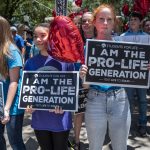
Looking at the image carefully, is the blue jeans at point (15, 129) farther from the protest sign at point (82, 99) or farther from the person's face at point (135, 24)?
the person's face at point (135, 24)

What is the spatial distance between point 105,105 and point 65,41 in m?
0.67

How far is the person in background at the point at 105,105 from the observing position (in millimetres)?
3289

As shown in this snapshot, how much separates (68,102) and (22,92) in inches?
17.1

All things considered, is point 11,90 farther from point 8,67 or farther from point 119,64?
point 119,64

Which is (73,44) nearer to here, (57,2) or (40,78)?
(40,78)

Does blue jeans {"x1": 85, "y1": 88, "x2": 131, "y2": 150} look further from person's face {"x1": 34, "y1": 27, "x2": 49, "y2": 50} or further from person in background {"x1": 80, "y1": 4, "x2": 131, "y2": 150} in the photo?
person's face {"x1": 34, "y1": 27, "x2": 49, "y2": 50}

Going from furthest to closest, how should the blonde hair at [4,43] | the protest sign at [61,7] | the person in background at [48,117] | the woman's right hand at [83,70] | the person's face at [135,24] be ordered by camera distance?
1. the protest sign at [61,7]
2. the person's face at [135,24]
3. the blonde hair at [4,43]
4. the person in background at [48,117]
5. the woman's right hand at [83,70]

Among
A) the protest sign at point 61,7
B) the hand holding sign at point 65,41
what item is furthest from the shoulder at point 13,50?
the protest sign at point 61,7

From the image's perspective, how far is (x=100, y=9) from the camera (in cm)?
334

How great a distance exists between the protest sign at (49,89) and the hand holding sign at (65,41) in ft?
0.48

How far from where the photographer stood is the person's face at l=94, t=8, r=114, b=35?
3279 mm

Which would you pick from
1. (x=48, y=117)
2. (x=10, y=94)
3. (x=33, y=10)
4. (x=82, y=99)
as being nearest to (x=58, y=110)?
(x=48, y=117)

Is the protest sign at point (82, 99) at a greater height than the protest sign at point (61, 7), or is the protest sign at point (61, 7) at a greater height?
the protest sign at point (61, 7)

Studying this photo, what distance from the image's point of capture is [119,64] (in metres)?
3.39
